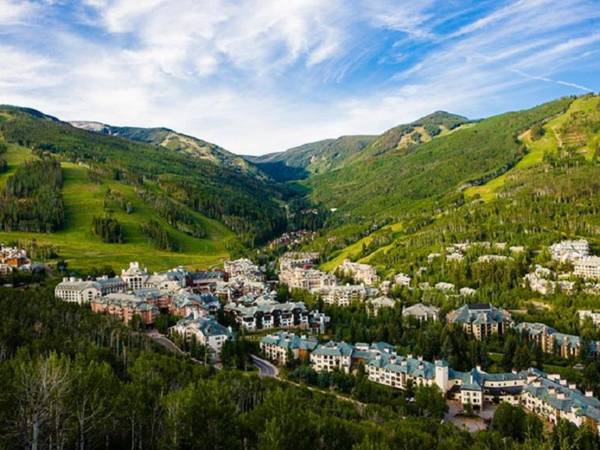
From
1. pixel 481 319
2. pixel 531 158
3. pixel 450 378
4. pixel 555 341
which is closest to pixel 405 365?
pixel 450 378

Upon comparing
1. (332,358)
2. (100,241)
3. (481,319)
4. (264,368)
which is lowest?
(264,368)

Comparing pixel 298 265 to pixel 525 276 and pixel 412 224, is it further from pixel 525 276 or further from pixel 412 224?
pixel 525 276

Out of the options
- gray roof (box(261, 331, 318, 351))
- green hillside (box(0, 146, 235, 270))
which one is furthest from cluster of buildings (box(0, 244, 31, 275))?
gray roof (box(261, 331, 318, 351))

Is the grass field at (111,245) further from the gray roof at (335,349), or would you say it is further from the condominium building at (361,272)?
the gray roof at (335,349)

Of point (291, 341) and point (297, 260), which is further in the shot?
point (297, 260)

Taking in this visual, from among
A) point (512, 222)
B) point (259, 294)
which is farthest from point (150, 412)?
point (512, 222)

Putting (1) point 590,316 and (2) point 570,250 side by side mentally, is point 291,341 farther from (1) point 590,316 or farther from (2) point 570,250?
(2) point 570,250
